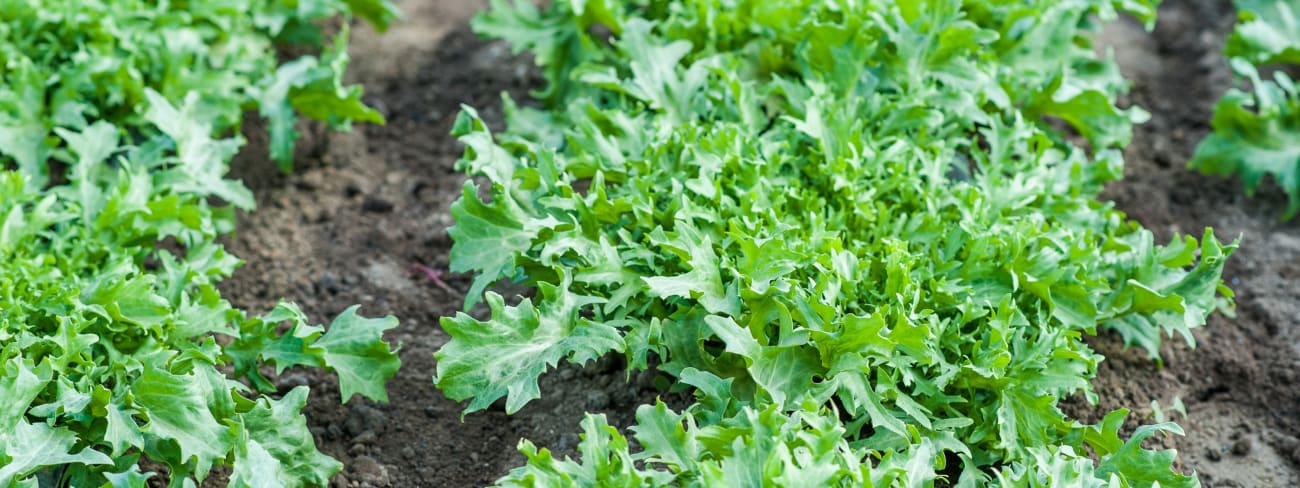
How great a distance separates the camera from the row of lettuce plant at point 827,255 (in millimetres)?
3598

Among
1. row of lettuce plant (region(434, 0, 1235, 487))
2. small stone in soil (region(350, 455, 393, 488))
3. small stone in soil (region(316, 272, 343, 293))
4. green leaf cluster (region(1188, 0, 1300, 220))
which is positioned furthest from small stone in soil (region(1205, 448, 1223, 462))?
small stone in soil (region(316, 272, 343, 293))

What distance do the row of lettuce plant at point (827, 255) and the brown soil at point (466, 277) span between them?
25cm

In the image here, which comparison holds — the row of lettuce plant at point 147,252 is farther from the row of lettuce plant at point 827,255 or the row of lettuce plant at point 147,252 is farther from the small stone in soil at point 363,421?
Result: the row of lettuce plant at point 827,255

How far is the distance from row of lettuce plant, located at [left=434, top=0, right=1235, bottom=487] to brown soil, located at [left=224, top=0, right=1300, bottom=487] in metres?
0.25

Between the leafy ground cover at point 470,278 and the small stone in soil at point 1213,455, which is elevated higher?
the leafy ground cover at point 470,278

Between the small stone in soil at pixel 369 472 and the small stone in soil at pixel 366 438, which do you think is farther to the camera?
the small stone in soil at pixel 366 438

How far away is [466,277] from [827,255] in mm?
1672

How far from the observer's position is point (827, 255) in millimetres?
3889

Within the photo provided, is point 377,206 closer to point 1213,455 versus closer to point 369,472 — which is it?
point 369,472

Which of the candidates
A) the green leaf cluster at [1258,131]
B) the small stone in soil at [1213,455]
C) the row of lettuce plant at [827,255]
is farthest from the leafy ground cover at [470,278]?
the row of lettuce plant at [827,255]

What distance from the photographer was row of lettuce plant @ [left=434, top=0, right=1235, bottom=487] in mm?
3598

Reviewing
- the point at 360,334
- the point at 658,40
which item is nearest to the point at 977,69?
the point at 658,40

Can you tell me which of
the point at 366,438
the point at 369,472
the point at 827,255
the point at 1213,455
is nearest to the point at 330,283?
the point at 366,438

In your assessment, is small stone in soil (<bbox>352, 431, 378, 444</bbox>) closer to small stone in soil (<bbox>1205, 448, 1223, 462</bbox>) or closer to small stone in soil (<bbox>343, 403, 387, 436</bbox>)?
small stone in soil (<bbox>343, 403, 387, 436</bbox>)
